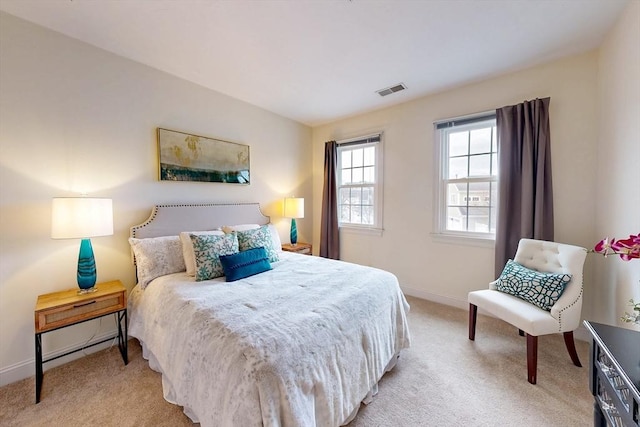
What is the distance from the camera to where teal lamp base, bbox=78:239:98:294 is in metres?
1.91

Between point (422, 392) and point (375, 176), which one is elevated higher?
point (375, 176)

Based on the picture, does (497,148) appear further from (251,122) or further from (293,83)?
(251,122)

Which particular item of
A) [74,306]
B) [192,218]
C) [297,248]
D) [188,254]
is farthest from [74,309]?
[297,248]

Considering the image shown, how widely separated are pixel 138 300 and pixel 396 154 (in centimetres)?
329

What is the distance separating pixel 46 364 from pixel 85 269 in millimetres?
830

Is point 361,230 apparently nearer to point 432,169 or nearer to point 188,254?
point 432,169

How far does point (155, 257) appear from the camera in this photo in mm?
2162

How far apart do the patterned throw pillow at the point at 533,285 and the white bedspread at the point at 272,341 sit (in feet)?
3.22

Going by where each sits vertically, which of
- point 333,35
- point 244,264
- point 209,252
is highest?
point 333,35

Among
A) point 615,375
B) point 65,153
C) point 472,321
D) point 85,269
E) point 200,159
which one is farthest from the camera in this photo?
point 200,159

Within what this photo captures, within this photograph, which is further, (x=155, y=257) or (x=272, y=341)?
(x=155, y=257)

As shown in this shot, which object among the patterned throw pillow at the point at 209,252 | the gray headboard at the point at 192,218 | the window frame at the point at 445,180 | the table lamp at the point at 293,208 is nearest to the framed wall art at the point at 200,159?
the gray headboard at the point at 192,218

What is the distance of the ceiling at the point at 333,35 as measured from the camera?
172 cm

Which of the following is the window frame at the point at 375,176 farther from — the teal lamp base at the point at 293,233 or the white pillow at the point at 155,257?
the white pillow at the point at 155,257
